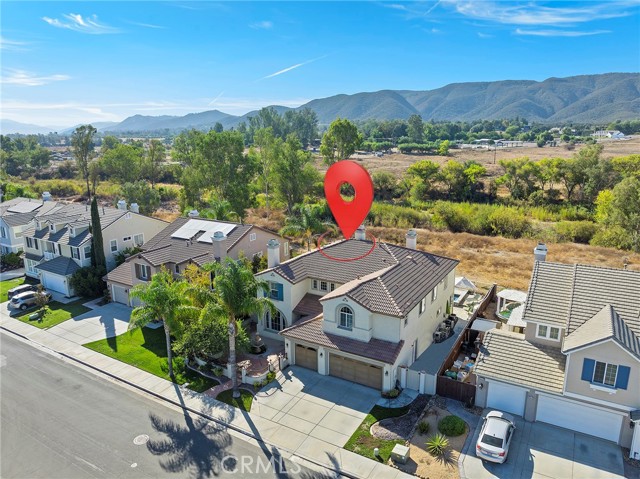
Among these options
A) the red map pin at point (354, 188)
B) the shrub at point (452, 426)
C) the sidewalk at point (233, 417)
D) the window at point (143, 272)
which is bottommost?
the sidewalk at point (233, 417)

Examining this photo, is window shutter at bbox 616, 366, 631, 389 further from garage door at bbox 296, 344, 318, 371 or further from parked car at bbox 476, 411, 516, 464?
garage door at bbox 296, 344, 318, 371

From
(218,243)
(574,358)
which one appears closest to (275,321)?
(218,243)

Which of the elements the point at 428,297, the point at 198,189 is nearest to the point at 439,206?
the point at 198,189

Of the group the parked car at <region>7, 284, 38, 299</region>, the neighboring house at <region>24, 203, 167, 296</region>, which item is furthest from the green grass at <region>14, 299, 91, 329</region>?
the parked car at <region>7, 284, 38, 299</region>

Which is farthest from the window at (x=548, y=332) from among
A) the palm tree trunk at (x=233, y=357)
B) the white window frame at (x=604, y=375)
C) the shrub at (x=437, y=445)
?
the palm tree trunk at (x=233, y=357)

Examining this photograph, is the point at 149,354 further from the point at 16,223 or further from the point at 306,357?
the point at 16,223

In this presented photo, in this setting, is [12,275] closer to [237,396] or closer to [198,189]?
[198,189]

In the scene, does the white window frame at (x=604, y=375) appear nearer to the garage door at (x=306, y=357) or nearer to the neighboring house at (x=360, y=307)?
the neighboring house at (x=360, y=307)
